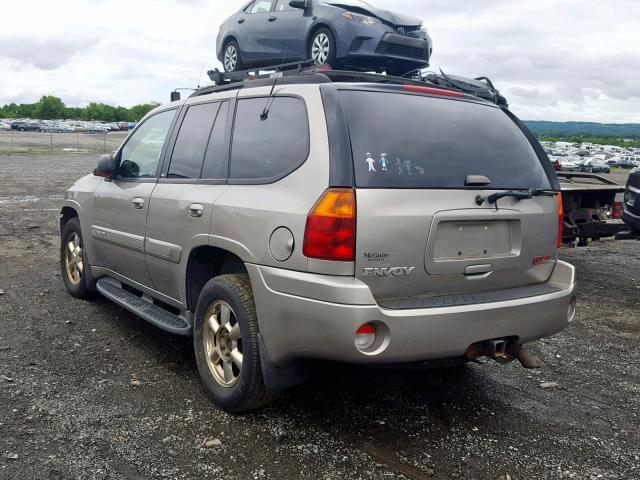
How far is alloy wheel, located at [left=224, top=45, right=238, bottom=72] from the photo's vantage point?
9375 mm

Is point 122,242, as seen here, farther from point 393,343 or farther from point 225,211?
point 393,343

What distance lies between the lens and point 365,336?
10.0 feet

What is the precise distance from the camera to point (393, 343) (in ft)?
9.98

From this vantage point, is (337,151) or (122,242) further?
(122,242)

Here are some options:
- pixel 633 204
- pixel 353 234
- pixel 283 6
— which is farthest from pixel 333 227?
pixel 283 6

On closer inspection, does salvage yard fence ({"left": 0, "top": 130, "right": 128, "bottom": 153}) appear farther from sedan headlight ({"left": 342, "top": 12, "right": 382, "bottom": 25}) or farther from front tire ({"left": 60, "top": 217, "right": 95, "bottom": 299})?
front tire ({"left": 60, "top": 217, "right": 95, "bottom": 299})

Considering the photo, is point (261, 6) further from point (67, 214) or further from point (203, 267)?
point (203, 267)

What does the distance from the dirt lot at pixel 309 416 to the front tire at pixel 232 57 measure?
16.2 ft

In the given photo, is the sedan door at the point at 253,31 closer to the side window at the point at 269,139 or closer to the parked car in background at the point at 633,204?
the parked car in background at the point at 633,204

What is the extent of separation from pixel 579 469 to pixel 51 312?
442 cm

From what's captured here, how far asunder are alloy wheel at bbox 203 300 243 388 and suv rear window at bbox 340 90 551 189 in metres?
1.19

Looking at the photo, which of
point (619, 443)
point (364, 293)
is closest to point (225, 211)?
point (364, 293)

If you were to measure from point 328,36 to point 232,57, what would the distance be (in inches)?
79.0

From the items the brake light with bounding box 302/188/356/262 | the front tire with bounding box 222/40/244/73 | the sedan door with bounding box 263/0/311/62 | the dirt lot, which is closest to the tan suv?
the brake light with bounding box 302/188/356/262
